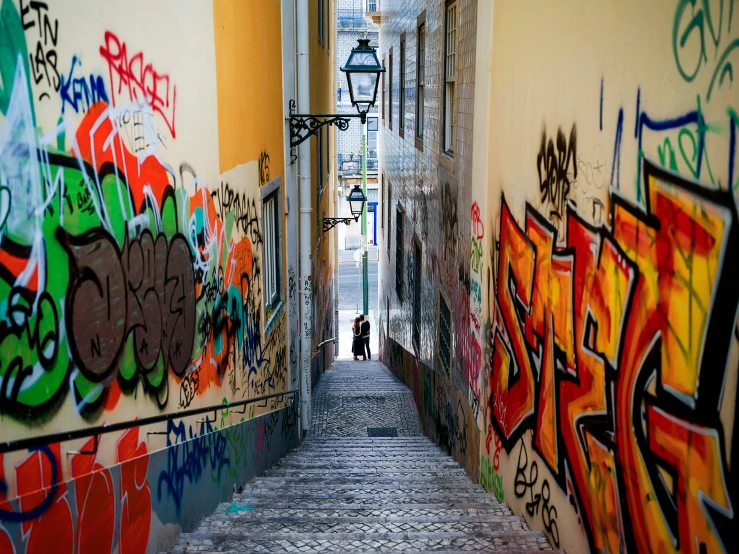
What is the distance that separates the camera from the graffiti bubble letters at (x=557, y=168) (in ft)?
15.1

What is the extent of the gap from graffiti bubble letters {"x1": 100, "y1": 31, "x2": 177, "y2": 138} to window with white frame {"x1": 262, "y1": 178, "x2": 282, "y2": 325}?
3.14m

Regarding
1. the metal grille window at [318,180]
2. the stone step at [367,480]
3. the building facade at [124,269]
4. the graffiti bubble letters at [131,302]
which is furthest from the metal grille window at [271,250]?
the metal grille window at [318,180]

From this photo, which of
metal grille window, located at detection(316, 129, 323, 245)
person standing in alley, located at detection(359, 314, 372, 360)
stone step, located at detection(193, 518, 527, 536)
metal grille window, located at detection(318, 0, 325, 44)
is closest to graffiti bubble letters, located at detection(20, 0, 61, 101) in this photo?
stone step, located at detection(193, 518, 527, 536)

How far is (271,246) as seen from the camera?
8875mm

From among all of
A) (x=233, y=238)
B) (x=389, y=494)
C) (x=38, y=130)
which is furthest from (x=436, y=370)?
(x=38, y=130)

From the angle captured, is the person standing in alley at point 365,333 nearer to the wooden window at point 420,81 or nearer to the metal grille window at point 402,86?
the metal grille window at point 402,86

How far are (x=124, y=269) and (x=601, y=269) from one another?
2.37m

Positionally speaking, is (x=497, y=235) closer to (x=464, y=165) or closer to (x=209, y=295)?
(x=464, y=165)

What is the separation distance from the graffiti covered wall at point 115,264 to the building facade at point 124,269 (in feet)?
0.04

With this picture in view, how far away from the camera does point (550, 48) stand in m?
5.09

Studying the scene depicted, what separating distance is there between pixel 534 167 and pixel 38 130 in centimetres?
338

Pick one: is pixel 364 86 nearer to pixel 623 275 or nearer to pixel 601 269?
pixel 601 269

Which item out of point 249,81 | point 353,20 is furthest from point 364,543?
point 353,20

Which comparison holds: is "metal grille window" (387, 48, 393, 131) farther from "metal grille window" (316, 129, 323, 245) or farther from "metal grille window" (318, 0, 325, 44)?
"metal grille window" (316, 129, 323, 245)
